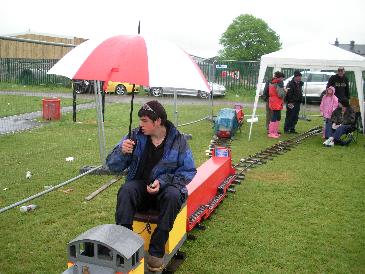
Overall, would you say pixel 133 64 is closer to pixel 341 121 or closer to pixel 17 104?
pixel 341 121

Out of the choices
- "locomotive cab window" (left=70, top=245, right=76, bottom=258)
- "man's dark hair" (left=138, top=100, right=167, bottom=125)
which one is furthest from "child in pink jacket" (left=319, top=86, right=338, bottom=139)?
"locomotive cab window" (left=70, top=245, right=76, bottom=258)

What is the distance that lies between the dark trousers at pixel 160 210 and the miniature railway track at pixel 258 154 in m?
3.26

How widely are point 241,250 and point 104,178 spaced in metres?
3.49

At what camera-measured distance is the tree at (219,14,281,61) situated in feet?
278

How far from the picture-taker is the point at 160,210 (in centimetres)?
444

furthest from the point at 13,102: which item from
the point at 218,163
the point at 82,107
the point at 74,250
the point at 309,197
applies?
the point at 74,250

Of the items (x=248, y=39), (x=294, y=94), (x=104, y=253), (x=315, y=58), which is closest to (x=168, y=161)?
(x=104, y=253)

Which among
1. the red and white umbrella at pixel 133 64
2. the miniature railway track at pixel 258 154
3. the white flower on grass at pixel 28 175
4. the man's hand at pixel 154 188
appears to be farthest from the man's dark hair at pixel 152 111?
the white flower on grass at pixel 28 175

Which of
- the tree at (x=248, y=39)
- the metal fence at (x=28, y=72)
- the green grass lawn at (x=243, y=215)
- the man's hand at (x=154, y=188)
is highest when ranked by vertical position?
the tree at (x=248, y=39)

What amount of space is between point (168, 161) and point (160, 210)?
1.76ft

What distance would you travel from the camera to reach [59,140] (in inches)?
456

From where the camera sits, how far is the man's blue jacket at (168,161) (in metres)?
4.63

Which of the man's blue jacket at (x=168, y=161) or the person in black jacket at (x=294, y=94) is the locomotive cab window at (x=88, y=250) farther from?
the person in black jacket at (x=294, y=94)

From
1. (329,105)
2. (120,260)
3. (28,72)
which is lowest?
(120,260)
